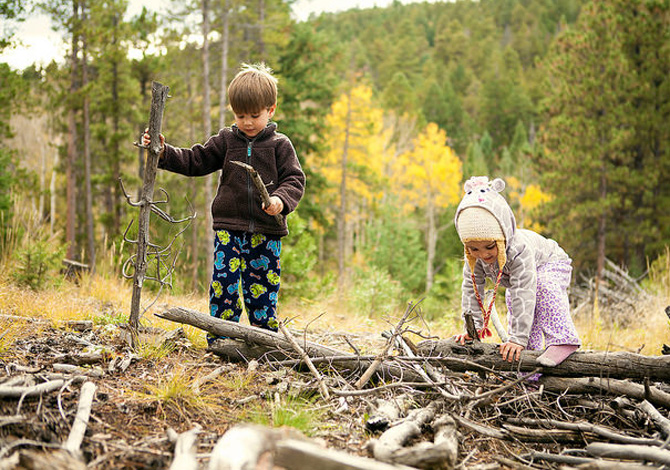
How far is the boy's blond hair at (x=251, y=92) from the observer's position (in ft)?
9.94

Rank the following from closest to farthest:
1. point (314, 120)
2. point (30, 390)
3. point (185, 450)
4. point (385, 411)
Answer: point (185, 450), point (30, 390), point (385, 411), point (314, 120)

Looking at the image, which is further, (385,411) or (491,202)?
(491,202)

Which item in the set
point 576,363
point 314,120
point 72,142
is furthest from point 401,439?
point 314,120

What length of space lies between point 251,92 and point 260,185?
0.72m

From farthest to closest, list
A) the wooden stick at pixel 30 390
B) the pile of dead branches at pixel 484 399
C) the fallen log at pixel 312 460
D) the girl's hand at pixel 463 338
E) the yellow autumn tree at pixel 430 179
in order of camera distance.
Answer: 1. the yellow autumn tree at pixel 430 179
2. the girl's hand at pixel 463 338
3. the pile of dead branches at pixel 484 399
4. the wooden stick at pixel 30 390
5. the fallen log at pixel 312 460

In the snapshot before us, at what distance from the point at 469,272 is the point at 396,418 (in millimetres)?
1161

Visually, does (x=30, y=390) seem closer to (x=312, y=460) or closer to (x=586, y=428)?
(x=312, y=460)

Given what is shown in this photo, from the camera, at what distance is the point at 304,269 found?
746 cm

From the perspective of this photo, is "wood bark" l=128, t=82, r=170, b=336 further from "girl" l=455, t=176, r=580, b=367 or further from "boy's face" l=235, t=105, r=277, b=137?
"girl" l=455, t=176, r=580, b=367

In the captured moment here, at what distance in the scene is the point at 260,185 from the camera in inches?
105

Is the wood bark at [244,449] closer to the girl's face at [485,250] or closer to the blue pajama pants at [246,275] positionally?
the girl's face at [485,250]

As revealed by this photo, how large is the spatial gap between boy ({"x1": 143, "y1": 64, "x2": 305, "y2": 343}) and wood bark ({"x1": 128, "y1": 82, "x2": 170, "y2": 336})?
9.8 inches

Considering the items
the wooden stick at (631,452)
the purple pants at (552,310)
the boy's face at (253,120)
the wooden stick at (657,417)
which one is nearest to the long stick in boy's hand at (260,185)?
the boy's face at (253,120)

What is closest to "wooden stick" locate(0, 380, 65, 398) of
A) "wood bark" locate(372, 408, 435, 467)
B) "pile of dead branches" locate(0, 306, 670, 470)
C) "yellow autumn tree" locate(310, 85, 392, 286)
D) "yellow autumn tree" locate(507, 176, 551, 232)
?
"pile of dead branches" locate(0, 306, 670, 470)
